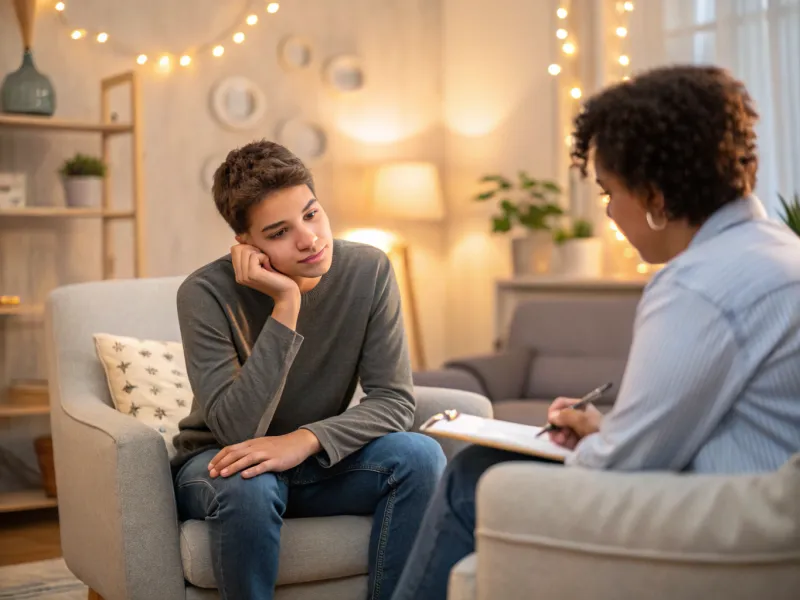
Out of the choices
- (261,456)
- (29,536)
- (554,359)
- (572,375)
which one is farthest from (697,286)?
(29,536)

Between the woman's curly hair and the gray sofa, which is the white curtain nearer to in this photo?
the gray sofa

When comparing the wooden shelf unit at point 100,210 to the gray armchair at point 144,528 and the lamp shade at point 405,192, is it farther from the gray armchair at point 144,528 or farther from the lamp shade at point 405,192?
the gray armchair at point 144,528

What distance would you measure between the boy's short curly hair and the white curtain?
2501mm

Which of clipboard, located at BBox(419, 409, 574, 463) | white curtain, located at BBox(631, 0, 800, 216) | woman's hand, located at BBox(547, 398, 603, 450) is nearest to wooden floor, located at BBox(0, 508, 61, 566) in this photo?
clipboard, located at BBox(419, 409, 574, 463)

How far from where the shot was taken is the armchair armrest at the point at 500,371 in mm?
→ 3869

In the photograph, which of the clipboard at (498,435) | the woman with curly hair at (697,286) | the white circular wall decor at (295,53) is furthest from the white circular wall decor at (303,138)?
the woman with curly hair at (697,286)

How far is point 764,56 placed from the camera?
164 inches

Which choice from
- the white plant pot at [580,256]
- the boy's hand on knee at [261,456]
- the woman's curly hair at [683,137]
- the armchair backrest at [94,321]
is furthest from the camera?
the white plant pot at [580,256]

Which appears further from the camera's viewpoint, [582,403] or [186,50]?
[186,50]

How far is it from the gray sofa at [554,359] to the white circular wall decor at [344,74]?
185 cm

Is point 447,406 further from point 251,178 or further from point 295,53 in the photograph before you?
point 295,53

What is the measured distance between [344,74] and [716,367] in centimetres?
433

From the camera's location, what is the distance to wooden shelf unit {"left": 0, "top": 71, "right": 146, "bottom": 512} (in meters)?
3.88

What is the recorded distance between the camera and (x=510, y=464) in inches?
54.7
